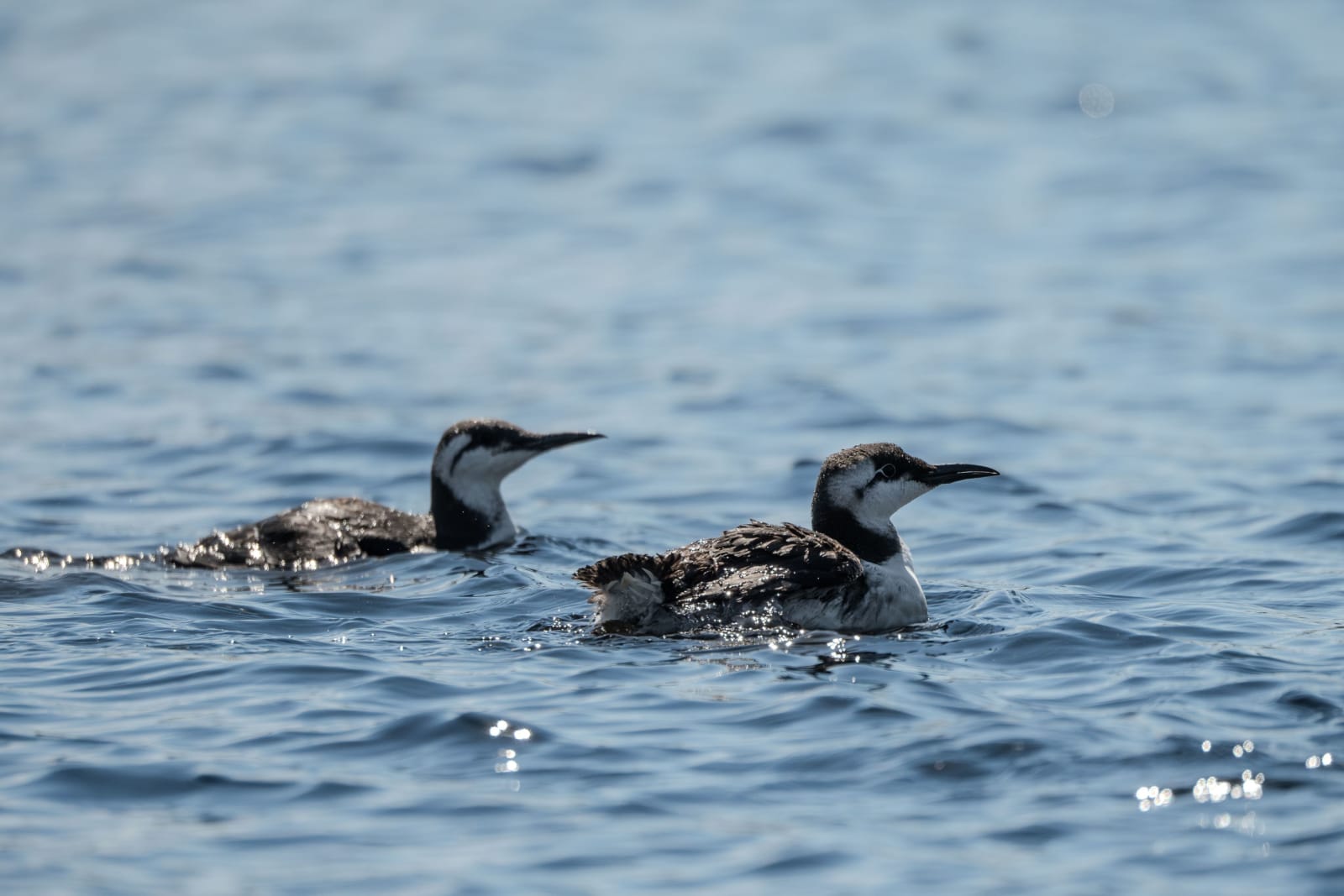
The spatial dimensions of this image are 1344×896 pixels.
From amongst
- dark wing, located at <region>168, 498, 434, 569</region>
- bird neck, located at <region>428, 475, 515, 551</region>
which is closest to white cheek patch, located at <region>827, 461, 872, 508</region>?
bird neck, located at <region>428, 475, 515, 551</region>

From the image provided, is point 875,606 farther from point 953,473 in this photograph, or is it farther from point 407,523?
point 407,523

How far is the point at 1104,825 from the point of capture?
6742mm

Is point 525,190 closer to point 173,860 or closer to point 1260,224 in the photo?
point 1260,224

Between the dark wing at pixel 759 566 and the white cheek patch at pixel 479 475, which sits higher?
the white cheek patch at pixel 479 475

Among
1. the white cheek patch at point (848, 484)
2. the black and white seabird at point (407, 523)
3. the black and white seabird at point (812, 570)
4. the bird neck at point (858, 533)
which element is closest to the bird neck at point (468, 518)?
the black and white seabird at point (407, 523)

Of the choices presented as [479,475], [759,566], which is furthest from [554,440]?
[759,566]

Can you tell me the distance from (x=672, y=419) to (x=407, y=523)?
14.2 feet

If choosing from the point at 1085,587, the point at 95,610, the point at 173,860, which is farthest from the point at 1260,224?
the point at 173,860

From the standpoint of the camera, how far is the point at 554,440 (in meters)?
12.7

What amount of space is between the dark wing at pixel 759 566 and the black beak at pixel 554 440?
283 cm

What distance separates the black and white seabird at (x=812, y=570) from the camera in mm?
9117

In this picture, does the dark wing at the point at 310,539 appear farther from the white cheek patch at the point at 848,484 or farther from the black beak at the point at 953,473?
the black beak at the point at 953,473

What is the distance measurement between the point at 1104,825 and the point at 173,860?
3466 mm

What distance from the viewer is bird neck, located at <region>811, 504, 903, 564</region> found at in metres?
10.1
